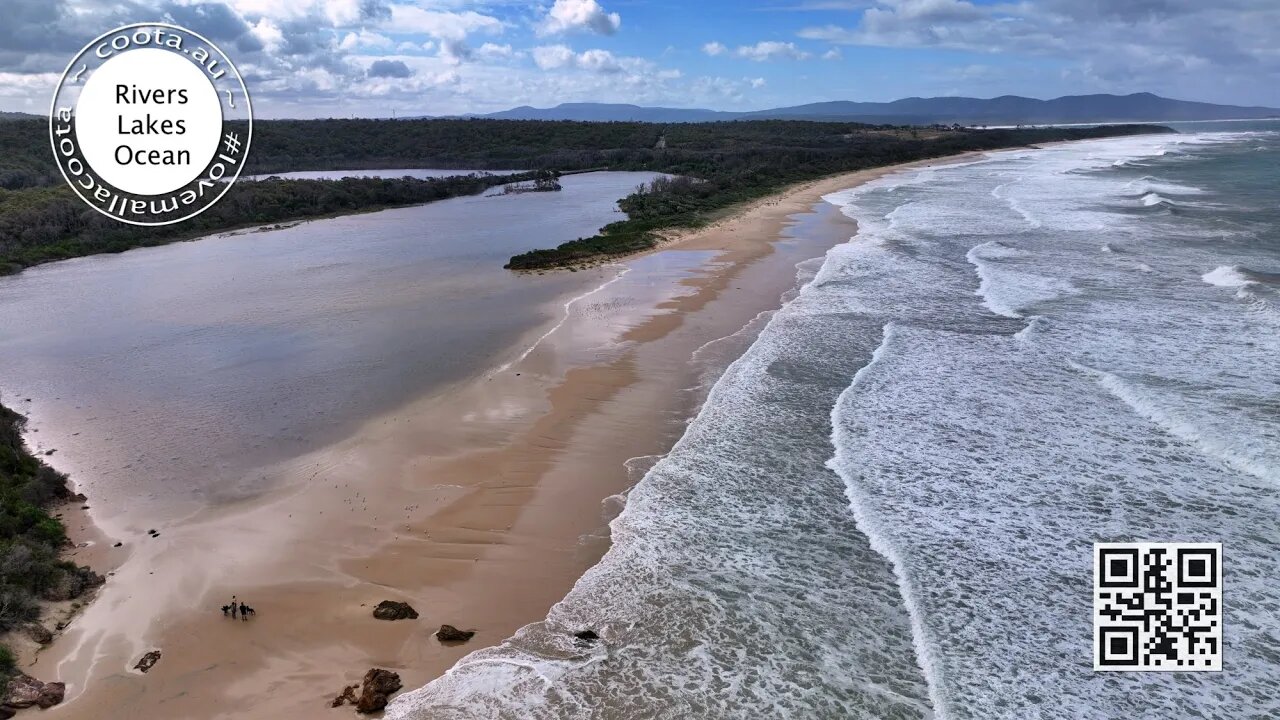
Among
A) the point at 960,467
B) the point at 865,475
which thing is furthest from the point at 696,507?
the point at 960,467

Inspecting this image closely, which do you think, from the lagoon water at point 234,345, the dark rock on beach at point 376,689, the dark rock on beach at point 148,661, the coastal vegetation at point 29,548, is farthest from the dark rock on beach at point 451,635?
the lagoon water at point 234,345

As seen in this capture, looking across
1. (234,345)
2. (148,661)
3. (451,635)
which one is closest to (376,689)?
(451,635)

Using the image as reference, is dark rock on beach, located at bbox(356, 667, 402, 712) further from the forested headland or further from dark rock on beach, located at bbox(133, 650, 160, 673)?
the forested headland

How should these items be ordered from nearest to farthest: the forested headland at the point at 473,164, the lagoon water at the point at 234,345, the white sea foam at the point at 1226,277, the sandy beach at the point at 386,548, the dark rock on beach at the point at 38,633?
1. the sandy beach at the point at 386,548
2. the dark rock on beach at the point at 38,633
3. the lagoon water at the point at 234,345
4. the white sea foam at the point at 1226,277
5. the forested headland at the point at 473,164

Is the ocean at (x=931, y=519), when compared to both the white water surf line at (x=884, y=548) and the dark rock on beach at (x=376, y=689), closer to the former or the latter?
the white water surf line at (x=884, y=548)

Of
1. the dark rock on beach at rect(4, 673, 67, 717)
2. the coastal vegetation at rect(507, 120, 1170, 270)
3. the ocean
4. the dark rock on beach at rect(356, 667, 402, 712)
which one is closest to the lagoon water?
the coastal vegetation at rect(507, 120, 1170, 270)

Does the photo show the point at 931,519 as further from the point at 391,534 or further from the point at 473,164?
the point at 473,164
